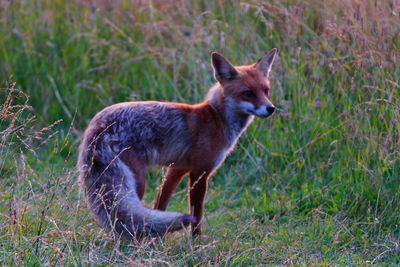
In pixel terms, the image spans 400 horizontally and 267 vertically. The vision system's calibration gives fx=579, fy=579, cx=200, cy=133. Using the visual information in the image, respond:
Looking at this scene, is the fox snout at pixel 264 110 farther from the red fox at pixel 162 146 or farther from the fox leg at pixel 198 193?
the fox leg at pixel 198 193

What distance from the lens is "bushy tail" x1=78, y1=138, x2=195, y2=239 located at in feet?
12.2

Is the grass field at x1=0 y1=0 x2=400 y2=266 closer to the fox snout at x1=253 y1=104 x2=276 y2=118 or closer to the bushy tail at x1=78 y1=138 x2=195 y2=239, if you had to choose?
the bushy tail at x1=78 y1=138 x2=195 y2=239

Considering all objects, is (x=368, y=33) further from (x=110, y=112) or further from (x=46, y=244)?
(x=46, y=244)

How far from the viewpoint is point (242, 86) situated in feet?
16.2

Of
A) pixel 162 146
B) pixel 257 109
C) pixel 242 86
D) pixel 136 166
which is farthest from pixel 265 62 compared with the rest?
pixel 136 166

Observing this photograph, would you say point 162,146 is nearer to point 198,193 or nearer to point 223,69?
point 198,193

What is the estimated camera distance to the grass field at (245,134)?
3912 mm

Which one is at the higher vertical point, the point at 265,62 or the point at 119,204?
the point at 265,62

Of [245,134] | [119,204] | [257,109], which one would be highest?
[257,109]

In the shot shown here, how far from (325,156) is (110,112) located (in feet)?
7.51

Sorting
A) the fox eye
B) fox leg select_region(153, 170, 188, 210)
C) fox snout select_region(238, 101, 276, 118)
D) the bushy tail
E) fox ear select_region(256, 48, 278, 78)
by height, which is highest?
fox ear select_region(256, 48, 278, 78)

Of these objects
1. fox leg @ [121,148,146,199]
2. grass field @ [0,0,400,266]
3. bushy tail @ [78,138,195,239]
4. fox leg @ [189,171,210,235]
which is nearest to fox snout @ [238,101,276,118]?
fox leg @ [189,171,210,235]

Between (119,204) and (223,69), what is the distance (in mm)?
1652

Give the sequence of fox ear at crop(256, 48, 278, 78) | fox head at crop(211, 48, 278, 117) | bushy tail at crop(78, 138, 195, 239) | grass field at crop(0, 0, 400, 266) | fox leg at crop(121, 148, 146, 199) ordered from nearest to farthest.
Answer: bushy tail at crop(78, 138, 195, 239) < grass field at crop(0, 0, 400, 266) < fox leg at crop(121, 148, 146, 199) < fox head at crop(211, 48, 278, 117) < fox ear at crop(256, 48, 278, 78)
